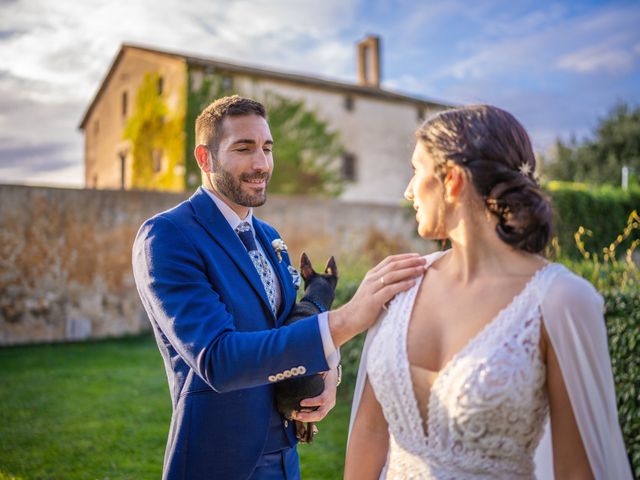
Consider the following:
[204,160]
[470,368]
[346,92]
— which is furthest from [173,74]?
[470,368]

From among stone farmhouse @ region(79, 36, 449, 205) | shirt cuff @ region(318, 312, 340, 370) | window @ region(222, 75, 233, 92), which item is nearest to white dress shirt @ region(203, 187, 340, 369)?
shirt cuff @ region(318, 312, 340, 370)

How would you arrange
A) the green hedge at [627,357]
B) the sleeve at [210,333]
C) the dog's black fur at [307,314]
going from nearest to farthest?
the sleeve at [210,333]
the dog's black fur at [307,314]
the green hedge at [627,357]

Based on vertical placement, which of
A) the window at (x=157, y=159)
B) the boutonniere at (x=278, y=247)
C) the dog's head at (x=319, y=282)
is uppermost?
the window at (x=157, y=159)

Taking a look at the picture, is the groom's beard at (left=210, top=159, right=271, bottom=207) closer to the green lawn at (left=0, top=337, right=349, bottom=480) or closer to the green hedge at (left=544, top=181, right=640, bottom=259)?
the green lawn at (left=0, top=337, right=349, bottom=480)

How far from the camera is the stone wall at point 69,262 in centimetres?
1151

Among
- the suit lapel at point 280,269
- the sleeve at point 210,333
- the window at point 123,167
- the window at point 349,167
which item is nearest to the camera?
the sleeve at point 210,333

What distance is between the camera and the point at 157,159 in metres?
22.5

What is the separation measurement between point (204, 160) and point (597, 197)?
602 inches

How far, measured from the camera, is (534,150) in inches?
70.7

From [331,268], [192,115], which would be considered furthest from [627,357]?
[192,115]

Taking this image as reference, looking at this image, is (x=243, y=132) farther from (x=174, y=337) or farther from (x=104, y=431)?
(x=104, y=431)

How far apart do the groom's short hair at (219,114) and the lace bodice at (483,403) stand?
1326mm

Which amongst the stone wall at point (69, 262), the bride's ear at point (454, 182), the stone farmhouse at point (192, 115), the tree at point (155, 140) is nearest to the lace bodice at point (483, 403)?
the bride's ear at point (454, 182)

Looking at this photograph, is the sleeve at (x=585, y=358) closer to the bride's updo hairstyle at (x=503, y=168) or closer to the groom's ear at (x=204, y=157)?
the bride's updo hairstyle at (x=503, y=168)
